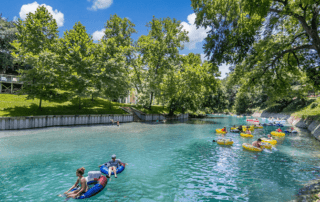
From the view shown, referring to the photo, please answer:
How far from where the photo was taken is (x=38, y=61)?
31438mm

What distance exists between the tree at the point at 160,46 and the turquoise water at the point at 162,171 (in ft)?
107

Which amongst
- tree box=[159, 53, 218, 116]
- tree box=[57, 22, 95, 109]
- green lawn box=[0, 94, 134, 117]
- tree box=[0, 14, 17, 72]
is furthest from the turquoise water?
tree box=[0, 14, 17, 72]

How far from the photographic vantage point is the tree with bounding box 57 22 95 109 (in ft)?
119

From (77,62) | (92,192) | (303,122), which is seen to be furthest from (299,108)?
(92,192)

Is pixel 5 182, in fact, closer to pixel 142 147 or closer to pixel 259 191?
pixel 142 147

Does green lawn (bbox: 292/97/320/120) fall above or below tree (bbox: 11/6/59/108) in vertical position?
below

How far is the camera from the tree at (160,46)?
49250 mm

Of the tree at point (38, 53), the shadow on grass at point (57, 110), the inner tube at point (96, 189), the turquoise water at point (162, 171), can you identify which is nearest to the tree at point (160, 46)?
the shadow on grass at point (57, 110)

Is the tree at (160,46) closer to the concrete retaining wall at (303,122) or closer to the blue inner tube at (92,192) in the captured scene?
the concrete retaining wall at (303,122)

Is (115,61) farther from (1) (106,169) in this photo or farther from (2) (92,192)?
(2) (92,192)

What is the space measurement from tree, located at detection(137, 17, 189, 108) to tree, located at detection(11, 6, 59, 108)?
886 inches

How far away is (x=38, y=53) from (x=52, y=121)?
1694cm

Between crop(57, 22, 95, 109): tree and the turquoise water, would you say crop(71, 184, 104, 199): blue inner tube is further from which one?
crop(57, 22, 95, 109): tree

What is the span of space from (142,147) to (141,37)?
40.4m
